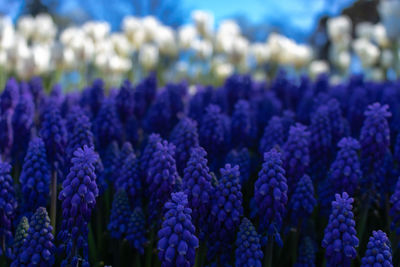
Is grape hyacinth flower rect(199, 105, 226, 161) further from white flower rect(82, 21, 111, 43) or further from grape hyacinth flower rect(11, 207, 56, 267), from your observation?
white flower rect(82, 21, 111, 43)

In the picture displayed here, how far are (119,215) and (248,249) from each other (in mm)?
903

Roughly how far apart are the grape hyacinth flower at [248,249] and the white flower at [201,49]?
9686 mm

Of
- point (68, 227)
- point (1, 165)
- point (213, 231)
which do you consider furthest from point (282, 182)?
point (1, 165)

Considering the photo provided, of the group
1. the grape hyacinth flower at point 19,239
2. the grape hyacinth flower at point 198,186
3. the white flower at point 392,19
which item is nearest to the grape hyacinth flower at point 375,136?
the grape hyacinth flower at point 198,186

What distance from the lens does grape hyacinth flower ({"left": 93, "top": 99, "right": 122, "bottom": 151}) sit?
12.1 ft

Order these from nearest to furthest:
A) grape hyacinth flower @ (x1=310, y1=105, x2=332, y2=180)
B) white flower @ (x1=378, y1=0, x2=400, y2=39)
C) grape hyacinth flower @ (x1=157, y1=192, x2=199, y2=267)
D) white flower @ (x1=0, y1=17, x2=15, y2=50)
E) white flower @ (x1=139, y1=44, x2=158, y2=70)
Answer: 1. grape hyacinth flower @ (x1=157, y1=192, x2=199, y2=267)
2. grape hyacinth flower @ (x1=310, y1=105, x2=332, y2=180)
3. white flower @ (x1=0, y1=17, x2=15, y2=50)
4. white flower @ (x1=378, y1=0, x2=400, y2=39)
5. white flower @ (x1=139, y1=44, x2=158, y2=70)

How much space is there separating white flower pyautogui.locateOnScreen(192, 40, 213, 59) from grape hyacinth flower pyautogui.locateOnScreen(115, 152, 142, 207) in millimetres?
8964

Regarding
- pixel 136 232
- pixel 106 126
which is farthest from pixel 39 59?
pixel 136 232

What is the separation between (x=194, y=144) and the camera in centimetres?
301

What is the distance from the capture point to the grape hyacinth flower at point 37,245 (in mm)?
2262

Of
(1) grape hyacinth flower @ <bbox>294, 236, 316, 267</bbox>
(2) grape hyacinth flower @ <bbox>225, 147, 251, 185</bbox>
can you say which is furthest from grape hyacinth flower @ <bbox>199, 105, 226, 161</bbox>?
(1) grape hyacinth flower @ <bbox>294, 236, 316, 267</bbox>

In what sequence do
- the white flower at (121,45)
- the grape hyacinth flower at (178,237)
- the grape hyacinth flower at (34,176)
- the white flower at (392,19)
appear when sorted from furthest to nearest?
the white flower at (121,45), the white flower at (392,19), the grape hyacinth flower at (34,176), the grape hyacinth flower at (178,237)

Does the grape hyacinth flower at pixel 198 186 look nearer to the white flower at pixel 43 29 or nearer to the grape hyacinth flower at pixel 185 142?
the grape hyacinth flower at pixel 185 142

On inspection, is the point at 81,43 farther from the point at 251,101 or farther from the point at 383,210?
the point at 383,210
